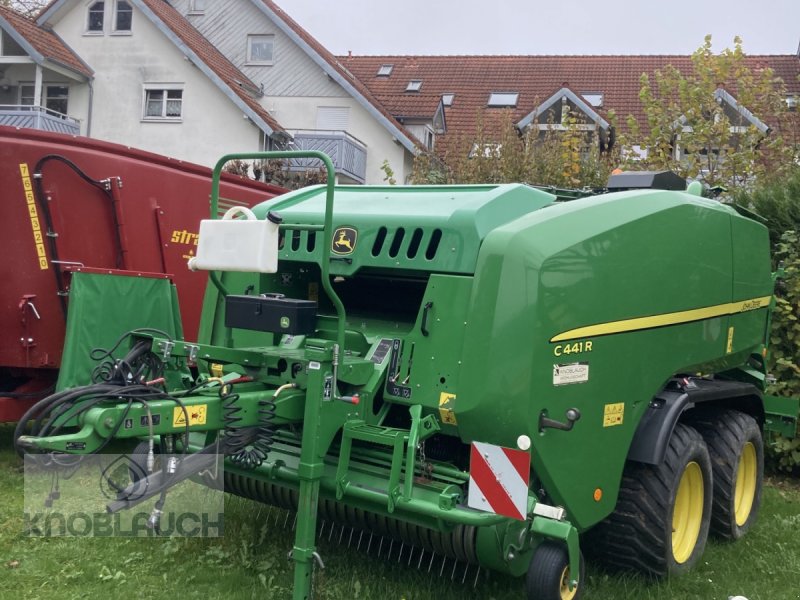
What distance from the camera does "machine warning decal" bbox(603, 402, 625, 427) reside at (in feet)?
12.4

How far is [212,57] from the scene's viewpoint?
22.2 m

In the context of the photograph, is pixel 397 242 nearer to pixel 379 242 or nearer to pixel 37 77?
pixel 379 242

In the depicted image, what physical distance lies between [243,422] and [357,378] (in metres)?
0.53

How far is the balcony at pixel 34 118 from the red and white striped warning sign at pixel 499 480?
60.0 ft

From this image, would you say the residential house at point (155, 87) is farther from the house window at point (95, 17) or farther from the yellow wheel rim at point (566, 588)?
the yellow wheel rim at point (566, 588)

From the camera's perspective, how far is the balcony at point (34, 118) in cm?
1967

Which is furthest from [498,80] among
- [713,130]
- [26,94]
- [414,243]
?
[414,243]

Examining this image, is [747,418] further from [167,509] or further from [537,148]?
[537,148]

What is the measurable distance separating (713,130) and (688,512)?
290 inches

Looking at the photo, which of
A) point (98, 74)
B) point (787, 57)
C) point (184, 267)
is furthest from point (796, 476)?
point (787, 57)

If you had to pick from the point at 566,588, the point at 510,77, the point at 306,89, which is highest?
the point at 510,77

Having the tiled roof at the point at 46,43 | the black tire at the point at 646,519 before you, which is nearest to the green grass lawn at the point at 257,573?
the black tire at the point at 646,519

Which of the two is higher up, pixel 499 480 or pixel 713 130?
pixel 713 130

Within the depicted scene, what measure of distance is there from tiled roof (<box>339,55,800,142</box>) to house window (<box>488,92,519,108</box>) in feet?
0.50
